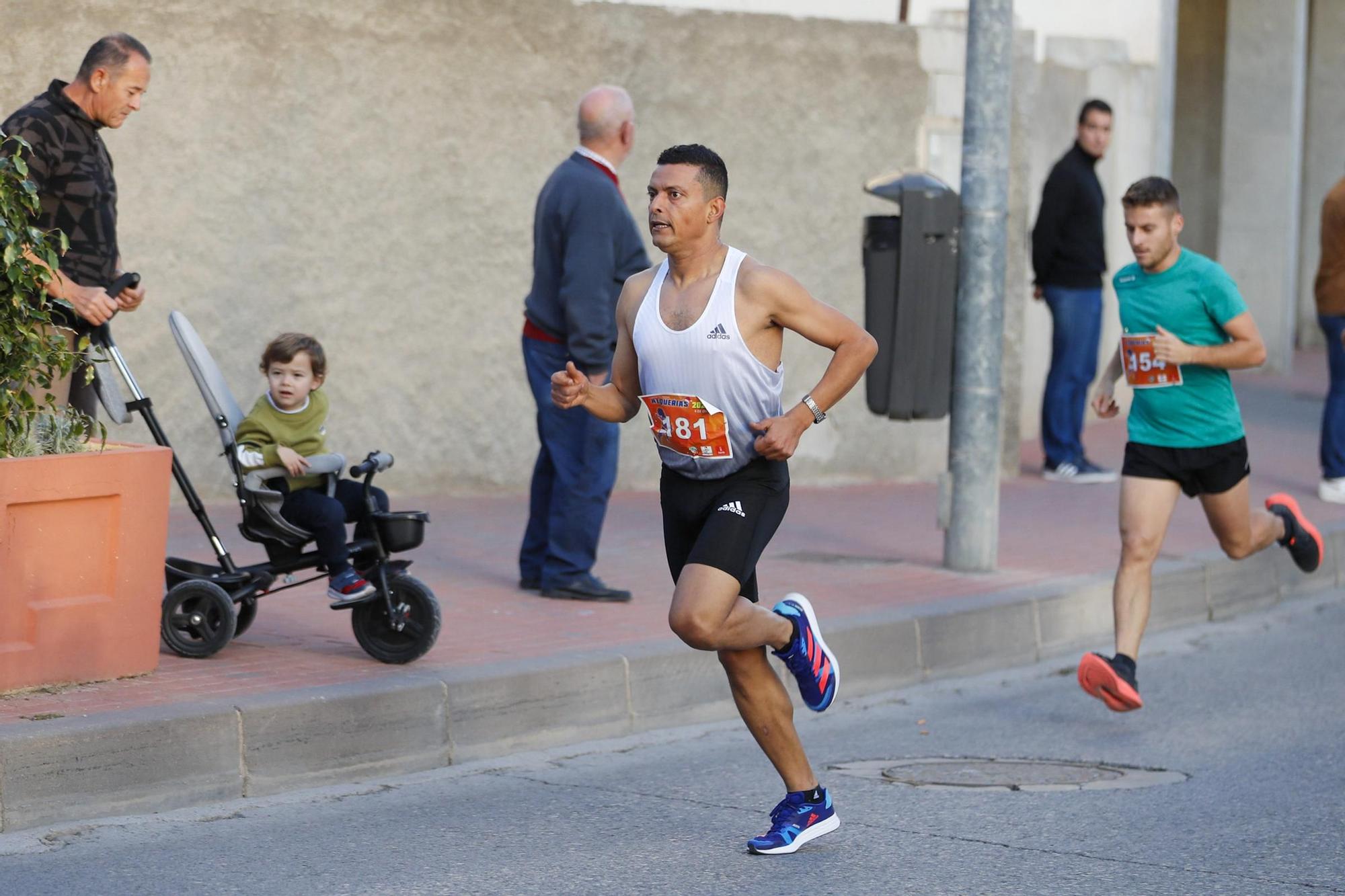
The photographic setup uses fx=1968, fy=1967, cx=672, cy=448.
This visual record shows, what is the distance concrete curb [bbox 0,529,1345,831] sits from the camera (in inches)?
209

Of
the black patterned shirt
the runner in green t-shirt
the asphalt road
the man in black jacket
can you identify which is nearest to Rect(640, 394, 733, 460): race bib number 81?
the asphalt road

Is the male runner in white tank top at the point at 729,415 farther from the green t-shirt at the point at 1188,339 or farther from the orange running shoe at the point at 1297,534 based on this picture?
the orange running shoe at the point at 1297,534

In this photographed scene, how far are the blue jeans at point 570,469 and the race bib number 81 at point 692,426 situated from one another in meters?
2.79

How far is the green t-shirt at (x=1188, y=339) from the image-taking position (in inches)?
276

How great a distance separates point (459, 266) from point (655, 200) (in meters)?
5.98

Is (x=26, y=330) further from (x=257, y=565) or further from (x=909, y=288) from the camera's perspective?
(x=909, y=288)

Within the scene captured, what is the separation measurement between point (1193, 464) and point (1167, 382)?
1.03ft

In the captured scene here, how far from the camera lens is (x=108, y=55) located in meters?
6.59

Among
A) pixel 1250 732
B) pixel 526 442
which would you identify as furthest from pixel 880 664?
pixel 526 442

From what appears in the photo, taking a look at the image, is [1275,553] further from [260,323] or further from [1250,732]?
[260,323]

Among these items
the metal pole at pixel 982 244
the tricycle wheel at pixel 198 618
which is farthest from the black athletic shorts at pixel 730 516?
the metal pole at pixel 982 244

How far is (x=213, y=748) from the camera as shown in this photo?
5.59 metres

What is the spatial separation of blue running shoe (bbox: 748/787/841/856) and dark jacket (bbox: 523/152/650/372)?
297cm

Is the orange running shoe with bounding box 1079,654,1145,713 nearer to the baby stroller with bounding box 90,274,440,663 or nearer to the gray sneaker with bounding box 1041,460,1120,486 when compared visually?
the baby stroller with bounding box 90,274,440,663
